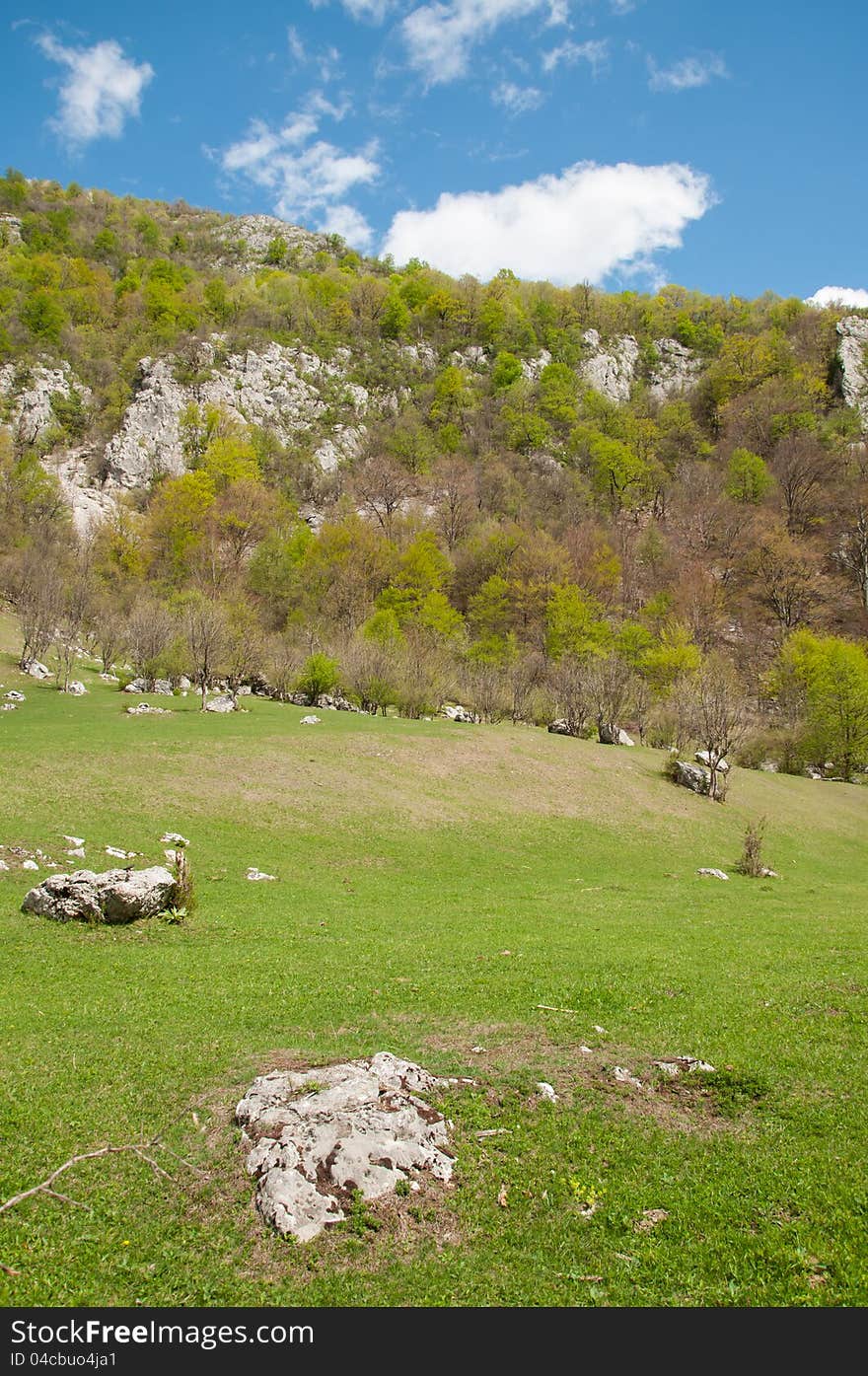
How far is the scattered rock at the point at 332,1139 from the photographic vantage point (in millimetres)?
5362

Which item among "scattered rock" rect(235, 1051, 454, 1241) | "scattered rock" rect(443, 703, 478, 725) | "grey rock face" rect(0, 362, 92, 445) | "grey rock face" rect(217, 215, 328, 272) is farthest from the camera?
"grey rock face" rect(217, 215, 328, 272)

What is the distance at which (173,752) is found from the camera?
2764 centimetres

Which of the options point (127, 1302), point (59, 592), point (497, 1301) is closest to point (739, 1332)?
point (497, 1301)

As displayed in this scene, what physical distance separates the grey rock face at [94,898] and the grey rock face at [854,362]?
11571 centimetres

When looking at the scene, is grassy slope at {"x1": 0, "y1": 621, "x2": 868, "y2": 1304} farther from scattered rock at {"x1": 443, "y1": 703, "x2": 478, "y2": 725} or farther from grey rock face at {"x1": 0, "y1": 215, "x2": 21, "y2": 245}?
grey rock face at {"x1": 0, "y1": 215, "x2": 21, "y2": 245}

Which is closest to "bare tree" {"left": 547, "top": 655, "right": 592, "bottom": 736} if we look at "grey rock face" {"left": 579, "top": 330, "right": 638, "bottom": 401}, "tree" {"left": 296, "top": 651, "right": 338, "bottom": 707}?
"tree" {"left": 296, "top": 651, "right": 338, "bottom": 707}

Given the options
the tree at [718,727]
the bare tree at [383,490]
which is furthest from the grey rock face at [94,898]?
the bare tree at [383,490]

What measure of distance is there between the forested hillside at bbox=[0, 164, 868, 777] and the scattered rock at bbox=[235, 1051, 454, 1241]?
126ft

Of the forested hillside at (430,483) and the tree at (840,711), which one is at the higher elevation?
the forested hillside at (430,483)

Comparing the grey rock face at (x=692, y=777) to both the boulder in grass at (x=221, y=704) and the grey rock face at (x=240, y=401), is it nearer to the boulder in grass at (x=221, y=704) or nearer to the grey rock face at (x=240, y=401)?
Answer: the boulder in grass at (x=221, y=704)

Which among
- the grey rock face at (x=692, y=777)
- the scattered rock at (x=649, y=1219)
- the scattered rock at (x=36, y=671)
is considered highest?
the scattered rock at (x=649, y=1219)

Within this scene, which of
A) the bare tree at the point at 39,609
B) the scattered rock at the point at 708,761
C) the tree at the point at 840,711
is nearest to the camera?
the scattered rock at the point at 708,761

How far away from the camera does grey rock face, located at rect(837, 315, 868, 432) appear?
99500 mm

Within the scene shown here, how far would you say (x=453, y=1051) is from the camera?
8125 mm
